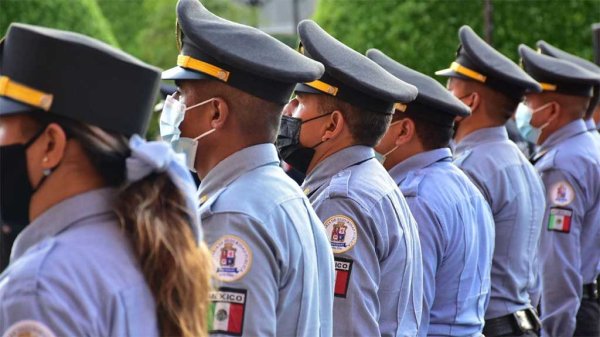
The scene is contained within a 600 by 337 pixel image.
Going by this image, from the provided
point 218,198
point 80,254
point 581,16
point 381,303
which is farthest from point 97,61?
point 581,16

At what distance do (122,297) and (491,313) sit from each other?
3.76 m

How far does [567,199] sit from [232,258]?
4.34 m

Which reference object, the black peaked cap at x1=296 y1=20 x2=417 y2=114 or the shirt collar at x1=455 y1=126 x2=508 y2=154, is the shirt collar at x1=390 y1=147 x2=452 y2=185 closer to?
the black peaked cap at x1=296 y1=20 x2=417 y2=114

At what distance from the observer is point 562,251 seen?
7195 mm

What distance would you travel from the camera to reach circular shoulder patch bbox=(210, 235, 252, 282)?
3.24 m

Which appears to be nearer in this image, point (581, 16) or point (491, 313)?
point (491, 313)

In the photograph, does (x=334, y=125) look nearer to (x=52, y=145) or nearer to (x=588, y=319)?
(x=52, y=145)

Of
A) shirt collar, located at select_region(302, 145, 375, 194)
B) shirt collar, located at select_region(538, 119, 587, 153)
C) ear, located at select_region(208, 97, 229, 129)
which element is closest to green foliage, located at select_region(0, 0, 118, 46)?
shirt collar, located at select_region(538, 119, 587, 153)

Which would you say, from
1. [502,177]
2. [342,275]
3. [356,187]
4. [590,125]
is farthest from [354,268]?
[590,125]

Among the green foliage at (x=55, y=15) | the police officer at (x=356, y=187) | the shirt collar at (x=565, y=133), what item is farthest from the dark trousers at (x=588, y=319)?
the green foliage at (x=55, y=15)

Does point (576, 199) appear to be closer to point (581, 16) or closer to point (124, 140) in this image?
point (124, 140)

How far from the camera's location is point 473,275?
16.7ft

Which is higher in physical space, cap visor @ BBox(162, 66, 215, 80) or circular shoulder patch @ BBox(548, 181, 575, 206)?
cap visor @ BBox(162, 66, 215, 80)

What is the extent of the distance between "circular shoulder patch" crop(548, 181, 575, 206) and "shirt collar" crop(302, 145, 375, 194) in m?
3.01
